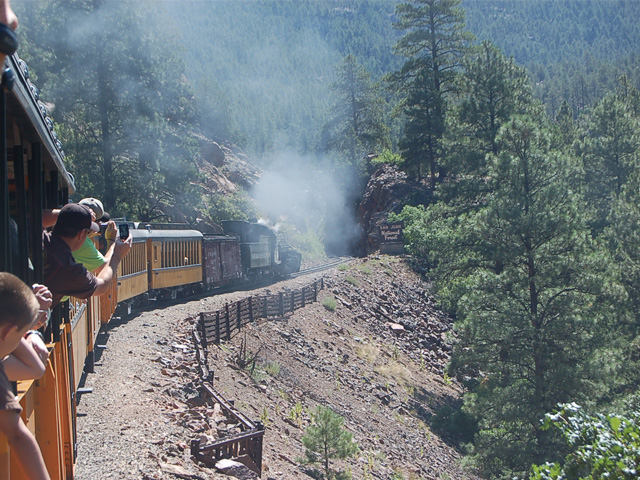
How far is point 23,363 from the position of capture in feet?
9.06

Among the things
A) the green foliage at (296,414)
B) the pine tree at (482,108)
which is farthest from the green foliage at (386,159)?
the green foliage at (296,414)

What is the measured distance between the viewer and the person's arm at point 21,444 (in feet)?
7.71

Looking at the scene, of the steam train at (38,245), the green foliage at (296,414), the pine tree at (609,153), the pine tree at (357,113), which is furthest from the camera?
the pine tree at (357,113)

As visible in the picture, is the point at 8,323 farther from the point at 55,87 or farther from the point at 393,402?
the point at 55,87

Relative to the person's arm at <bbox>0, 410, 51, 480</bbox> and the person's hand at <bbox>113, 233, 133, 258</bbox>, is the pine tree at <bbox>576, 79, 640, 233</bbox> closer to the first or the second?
the person's hand at <bbox>113, 233, 133, 258</bbox>

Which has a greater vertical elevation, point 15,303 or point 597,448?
point 15,303

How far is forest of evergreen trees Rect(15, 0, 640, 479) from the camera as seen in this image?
50.4 ft

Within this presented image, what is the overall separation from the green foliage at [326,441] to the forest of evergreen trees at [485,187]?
12.0 feet

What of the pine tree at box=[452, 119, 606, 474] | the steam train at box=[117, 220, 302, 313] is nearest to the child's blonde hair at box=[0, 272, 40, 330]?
the steam train at box=[117, 220, 302, 313]

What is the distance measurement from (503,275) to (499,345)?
2.01 m

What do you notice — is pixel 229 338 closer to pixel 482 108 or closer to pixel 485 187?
pixel 485 187

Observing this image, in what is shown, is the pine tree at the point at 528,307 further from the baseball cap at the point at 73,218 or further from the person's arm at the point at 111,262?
the baseball cap at the point at 73,218

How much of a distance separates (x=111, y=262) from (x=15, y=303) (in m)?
2.19

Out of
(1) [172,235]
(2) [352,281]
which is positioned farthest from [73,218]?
(2) [352,281]
